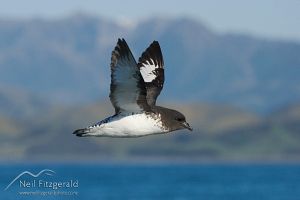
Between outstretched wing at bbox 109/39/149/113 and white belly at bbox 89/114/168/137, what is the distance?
20 cm

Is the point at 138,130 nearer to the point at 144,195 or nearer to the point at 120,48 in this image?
the point at 120,48

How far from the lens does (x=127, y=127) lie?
69.9ft

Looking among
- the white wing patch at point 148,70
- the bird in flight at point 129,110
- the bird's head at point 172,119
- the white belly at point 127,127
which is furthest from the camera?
the white wing patch at point 148,70

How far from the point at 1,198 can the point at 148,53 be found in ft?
146

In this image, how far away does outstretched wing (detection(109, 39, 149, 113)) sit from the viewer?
794 inches

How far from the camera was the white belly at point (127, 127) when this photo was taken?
838 inches

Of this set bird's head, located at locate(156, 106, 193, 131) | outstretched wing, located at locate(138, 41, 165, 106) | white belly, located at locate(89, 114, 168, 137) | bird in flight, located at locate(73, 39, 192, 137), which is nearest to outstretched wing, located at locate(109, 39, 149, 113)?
bird in flight, located at locate(73, 39, 192, 137)

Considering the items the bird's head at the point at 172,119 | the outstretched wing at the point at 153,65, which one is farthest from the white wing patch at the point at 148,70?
the bird's head at the point at 172,119

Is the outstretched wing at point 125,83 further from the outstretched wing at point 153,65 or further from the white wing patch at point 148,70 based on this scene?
the white wing patch at point 148,70

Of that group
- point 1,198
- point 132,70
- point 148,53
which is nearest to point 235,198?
point 1,198

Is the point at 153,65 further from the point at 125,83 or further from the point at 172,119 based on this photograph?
the point at 125,83

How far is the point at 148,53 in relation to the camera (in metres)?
26.1

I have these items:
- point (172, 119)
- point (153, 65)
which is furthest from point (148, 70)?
point (172, 119)

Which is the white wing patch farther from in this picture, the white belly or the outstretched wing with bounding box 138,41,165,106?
the white belly
